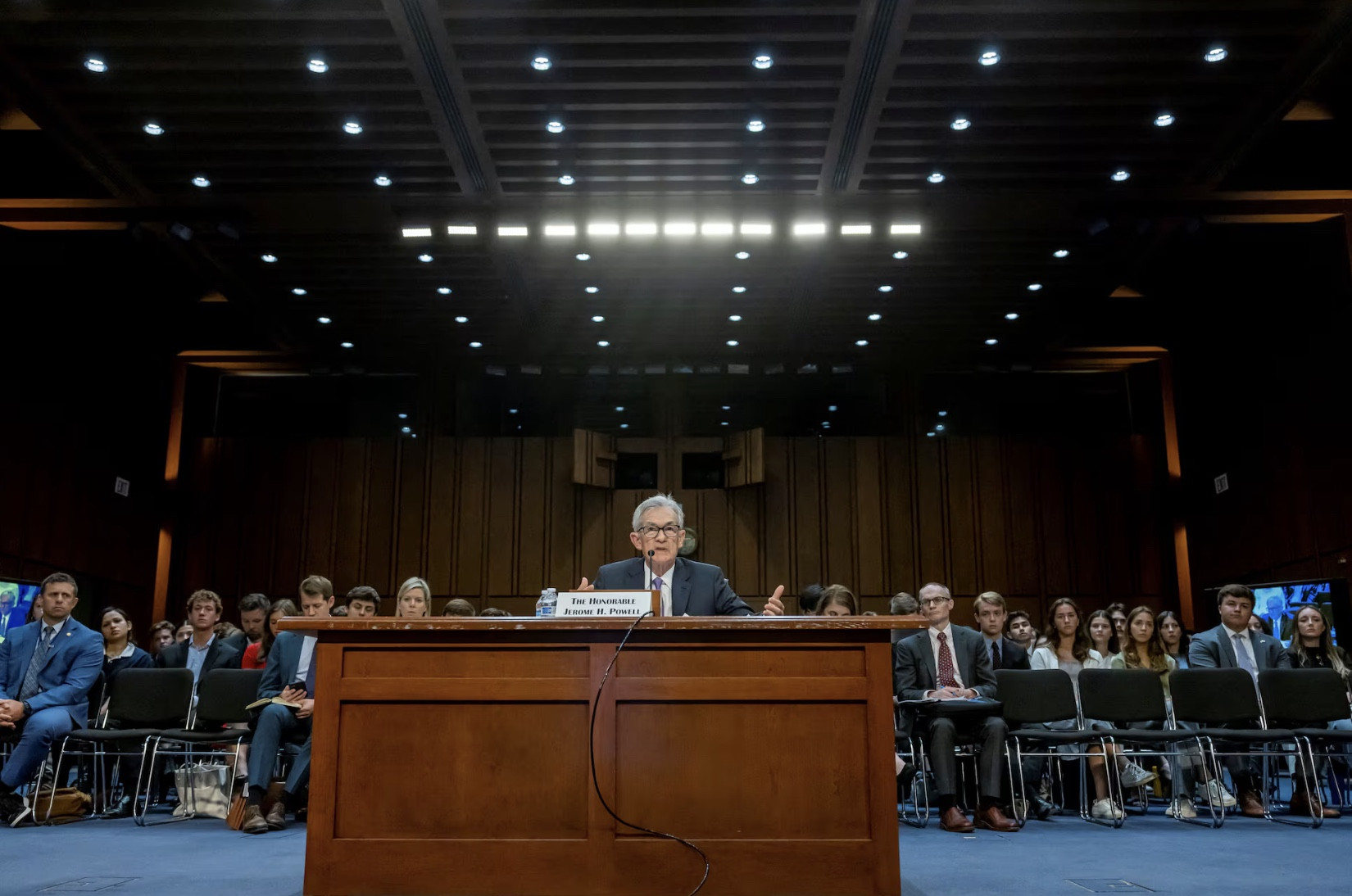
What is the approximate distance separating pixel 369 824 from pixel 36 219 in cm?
875

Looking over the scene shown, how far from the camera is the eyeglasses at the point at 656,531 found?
3.85 m

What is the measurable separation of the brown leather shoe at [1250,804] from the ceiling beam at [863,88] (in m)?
5.20

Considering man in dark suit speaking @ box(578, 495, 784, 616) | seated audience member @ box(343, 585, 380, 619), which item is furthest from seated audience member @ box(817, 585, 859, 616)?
seated audience member @ box(343, 585, 380, 619)

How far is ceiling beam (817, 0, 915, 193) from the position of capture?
6.75 m

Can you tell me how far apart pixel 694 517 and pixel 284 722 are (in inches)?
350

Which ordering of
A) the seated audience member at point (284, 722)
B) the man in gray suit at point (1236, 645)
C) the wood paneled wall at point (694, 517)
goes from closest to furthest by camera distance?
the seated audience member at point (284, 722)
the man in gray suit at point (1236, 645)
the wood paneled wall at point (694, 517)

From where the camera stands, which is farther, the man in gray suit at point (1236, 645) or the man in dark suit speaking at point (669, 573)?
the man in gray suit at point (1236, 645)

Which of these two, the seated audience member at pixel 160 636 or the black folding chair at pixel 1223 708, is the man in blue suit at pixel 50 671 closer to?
the seated audience member at pixel 160 636

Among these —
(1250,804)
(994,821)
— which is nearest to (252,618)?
(994,821)

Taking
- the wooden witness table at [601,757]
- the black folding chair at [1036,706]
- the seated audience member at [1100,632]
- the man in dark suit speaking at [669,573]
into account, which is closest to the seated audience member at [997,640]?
the black folding chair at [1036,706]

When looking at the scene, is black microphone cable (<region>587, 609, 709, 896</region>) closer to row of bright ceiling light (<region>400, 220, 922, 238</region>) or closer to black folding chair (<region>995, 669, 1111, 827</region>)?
black folding chair (<region>995, 669, 1111, 827</region>)

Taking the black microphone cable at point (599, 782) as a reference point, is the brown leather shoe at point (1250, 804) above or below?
below

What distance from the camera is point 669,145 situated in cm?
839

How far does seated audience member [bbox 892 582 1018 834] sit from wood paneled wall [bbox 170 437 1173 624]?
26.0ft
